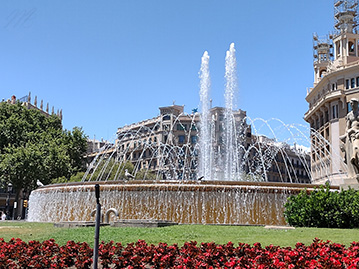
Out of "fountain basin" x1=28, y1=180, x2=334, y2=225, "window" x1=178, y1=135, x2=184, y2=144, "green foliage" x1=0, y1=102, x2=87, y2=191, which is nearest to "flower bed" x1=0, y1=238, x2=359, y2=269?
"fountain basin" x1=28, y1=180, x2=334, y2=225

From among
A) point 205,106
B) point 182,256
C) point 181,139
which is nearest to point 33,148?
point 205,106

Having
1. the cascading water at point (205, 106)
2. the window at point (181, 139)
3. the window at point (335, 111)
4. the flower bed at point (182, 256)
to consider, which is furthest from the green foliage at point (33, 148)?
the flower bed at point (182, 256)

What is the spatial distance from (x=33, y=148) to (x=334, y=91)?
121 feet

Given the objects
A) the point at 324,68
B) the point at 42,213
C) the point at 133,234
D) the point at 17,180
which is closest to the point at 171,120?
the point at 324,68

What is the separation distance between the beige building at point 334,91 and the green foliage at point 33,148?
2634cm

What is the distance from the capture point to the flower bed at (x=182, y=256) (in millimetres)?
6652

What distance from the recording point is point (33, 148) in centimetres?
4234

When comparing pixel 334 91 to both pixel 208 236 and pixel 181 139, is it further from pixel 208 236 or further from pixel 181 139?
pixel 208 236

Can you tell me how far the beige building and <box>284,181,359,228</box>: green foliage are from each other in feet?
113

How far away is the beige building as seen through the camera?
5425 cm

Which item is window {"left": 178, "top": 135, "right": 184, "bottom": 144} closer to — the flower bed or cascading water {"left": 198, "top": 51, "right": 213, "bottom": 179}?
cascading water {"left": 198, "top": 51, "right": 213, "bottom": 179}

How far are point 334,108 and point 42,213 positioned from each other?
44815mm

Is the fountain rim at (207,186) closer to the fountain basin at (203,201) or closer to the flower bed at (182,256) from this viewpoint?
the fountain basin at (203,201)

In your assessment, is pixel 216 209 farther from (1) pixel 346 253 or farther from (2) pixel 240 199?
(1) pixel 346 253
